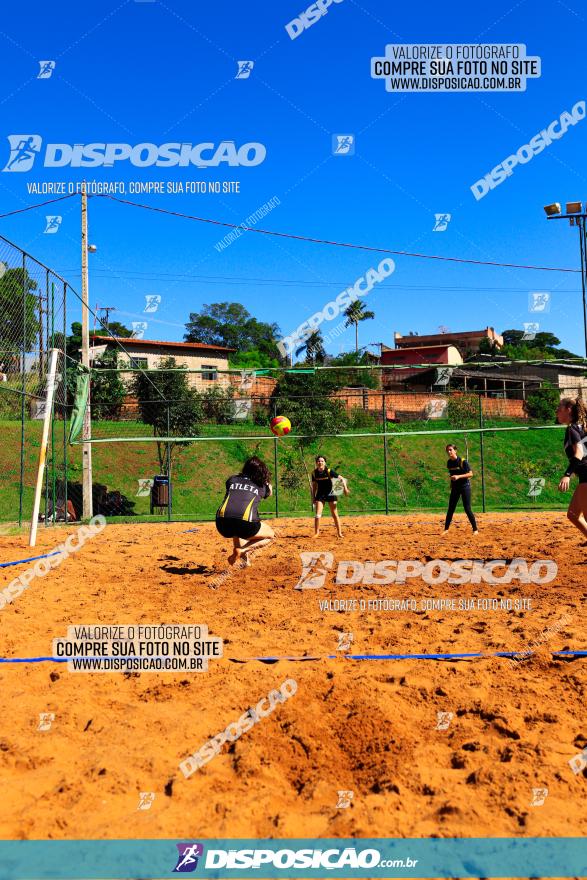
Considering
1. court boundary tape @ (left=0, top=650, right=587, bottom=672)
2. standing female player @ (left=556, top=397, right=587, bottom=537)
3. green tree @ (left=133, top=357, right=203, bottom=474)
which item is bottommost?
court boundary tape @ (left=0, top=650, right=587, bottom=672)

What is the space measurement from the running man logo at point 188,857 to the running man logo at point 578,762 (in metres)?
1.81

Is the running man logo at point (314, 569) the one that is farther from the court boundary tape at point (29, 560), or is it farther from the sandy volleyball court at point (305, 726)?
the court boundary tape at point (29, 560)

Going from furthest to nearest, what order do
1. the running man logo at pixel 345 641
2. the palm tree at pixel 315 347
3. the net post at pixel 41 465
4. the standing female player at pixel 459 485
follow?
the palm tree at pixel 315 347
the standing female player at pixel 459 485
the net post at pixel 41 465
the running man logo at pixel 345 641

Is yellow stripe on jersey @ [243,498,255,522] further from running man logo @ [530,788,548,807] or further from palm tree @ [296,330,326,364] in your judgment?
palm tree @ [296,330,326,364]

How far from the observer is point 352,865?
2.60 metres

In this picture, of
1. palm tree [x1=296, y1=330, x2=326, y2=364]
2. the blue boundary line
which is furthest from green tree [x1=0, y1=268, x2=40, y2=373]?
palm tree [x1=296, y1=330, x2=326, y2=364]

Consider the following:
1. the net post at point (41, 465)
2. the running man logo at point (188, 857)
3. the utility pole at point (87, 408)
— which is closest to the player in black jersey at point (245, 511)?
the net post at point (41, 465)

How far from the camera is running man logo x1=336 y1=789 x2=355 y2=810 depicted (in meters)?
2.97

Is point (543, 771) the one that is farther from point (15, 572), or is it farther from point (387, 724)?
point (15, 572)

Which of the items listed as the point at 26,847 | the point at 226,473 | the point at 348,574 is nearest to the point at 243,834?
the point at 26,847

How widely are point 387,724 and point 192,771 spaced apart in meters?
1.14

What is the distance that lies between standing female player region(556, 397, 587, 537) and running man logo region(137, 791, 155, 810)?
6.17 meters

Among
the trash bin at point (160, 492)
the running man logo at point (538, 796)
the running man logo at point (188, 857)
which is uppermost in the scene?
the trash bin at point (160, 492)

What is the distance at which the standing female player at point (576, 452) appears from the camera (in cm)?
788
